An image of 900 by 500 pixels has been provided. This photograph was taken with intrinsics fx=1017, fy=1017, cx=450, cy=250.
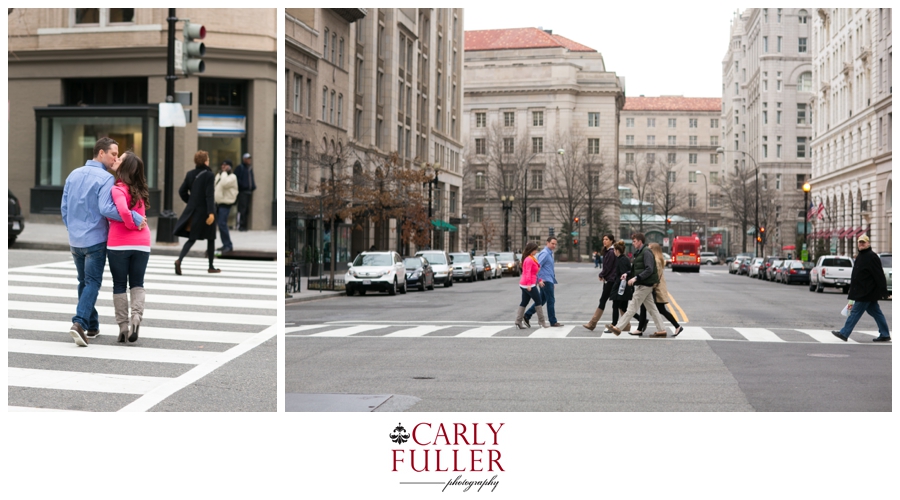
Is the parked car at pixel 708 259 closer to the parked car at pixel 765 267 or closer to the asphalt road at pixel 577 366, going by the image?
the parked car at pixel 765 267

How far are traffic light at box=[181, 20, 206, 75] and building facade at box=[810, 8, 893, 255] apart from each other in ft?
24.9

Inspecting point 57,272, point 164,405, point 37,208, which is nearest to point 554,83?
point 37,208

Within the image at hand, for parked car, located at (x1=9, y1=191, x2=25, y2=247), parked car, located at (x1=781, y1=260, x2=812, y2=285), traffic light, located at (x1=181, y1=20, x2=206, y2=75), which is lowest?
parked car, located at (x1=781, y1=260, x2=812, y2=285)

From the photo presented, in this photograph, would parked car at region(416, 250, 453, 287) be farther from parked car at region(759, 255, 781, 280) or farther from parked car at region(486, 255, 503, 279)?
parked car at region(759, 255, 781, 280)

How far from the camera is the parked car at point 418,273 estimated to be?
110 feet

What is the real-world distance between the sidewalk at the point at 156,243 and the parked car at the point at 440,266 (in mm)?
15480

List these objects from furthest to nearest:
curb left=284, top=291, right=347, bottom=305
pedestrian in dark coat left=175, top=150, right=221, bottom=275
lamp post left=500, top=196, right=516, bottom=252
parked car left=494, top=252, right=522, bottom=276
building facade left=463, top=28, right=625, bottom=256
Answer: building facade left=463, top=28, right=625, bottom=256 → lamp post left=500, top=196, right=516, bottom=252 → parked car left=494, top=252, right=522, bottom=276 → curb left=284, top=291, right=347, bottom=305 → pedestrian in dark coat left=175, top=150, right=221, bottom=275

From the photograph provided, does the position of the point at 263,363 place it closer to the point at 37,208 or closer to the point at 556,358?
the point at 556,358

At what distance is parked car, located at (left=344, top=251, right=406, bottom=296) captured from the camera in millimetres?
29172

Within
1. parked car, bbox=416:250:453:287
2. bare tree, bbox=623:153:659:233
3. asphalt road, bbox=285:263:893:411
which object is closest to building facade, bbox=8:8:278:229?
asphalt road, bbox=285:263:893:411

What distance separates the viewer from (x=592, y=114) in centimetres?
10681

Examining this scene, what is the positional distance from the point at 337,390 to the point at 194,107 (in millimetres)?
21018

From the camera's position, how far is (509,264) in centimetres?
5731
